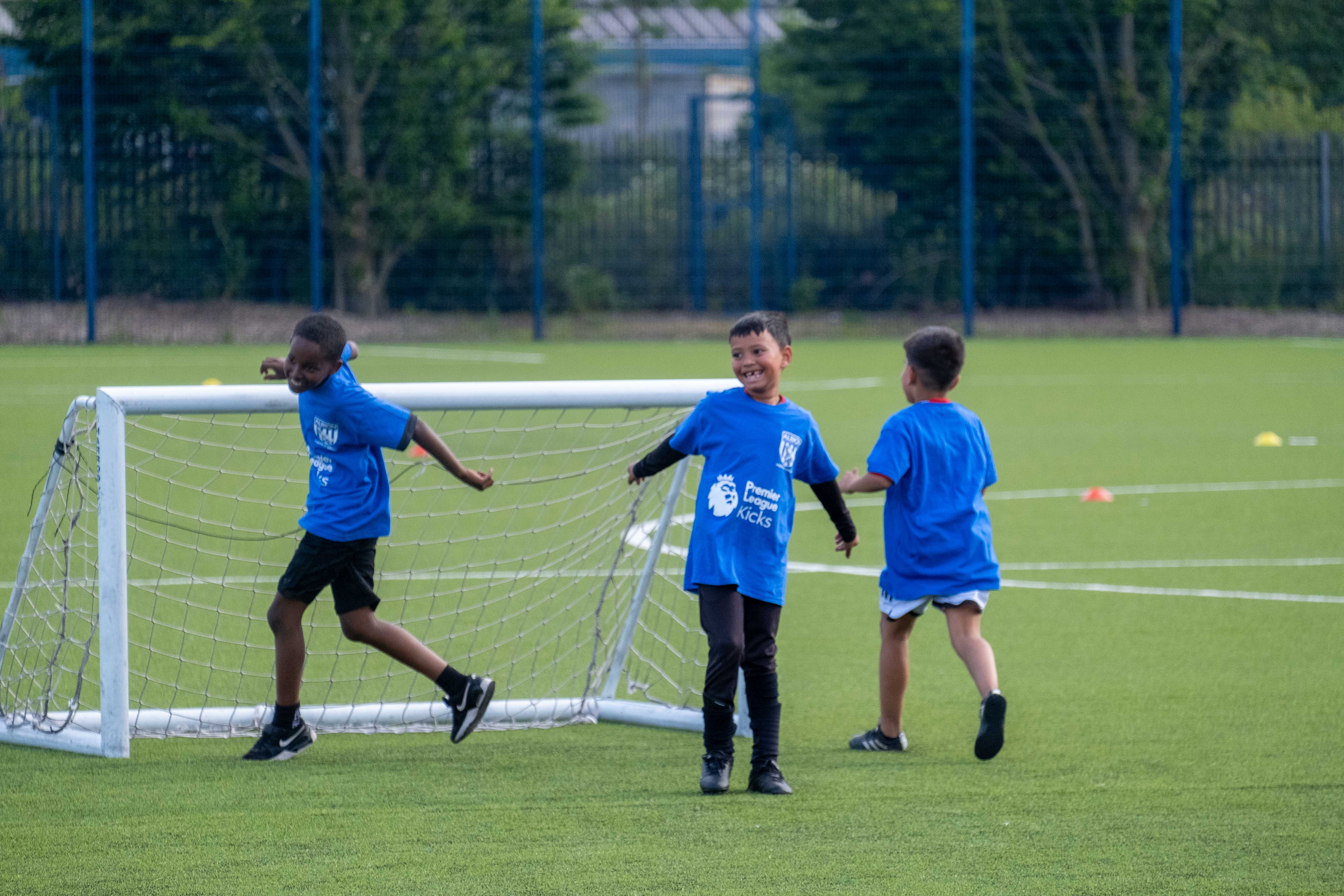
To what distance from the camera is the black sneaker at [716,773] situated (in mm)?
4410

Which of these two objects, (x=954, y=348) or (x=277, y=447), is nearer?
(x=954, y=348)

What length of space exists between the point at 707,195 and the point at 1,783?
66.3 feet

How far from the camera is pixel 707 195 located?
78.8 feet

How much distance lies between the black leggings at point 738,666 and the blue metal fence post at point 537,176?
736 inches

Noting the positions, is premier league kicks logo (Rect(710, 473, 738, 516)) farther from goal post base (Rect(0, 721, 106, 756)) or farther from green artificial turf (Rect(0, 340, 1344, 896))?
goal post base (Rect(0, 721, 106, 756))

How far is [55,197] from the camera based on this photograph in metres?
22.1

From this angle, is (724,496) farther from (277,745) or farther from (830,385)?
(830,385)

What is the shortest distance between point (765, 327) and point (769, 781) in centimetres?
122

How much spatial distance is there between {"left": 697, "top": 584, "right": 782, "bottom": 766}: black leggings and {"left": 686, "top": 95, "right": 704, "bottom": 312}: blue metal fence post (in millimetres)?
19674

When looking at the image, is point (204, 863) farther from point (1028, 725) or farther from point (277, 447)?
point (277, 447)

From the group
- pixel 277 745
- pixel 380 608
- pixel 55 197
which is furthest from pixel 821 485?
pixel 55 197

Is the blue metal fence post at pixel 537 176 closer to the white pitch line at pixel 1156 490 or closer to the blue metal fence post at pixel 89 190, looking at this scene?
the blue metal fence post at pixel 89 190

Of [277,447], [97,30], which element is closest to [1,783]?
[277,447]

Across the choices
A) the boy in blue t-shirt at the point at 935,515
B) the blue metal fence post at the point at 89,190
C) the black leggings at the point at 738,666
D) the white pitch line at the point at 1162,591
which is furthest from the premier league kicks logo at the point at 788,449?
the blue metal fence post at the point at 89,190
